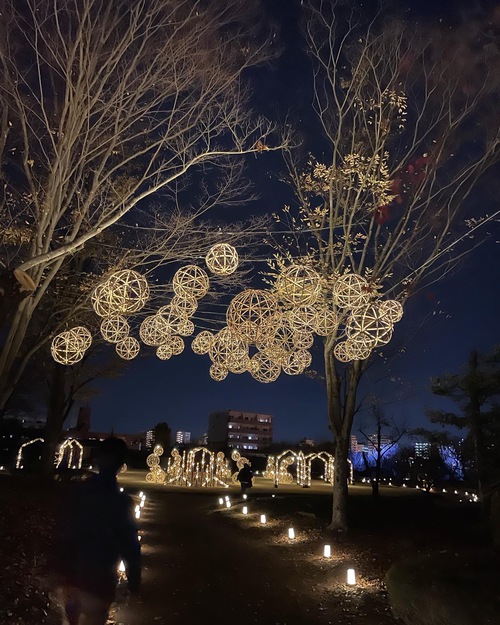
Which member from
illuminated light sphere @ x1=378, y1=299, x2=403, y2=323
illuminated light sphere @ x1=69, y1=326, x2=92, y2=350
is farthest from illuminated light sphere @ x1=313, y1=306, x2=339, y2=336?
illuminated light sphere @ x1=69, y1=326, x2=92, y2=350

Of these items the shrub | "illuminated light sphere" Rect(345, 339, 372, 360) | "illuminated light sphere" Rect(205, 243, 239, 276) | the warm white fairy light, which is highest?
"illuminated light sphere" Rect(205, 243, 239, 276)

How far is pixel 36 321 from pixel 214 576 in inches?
403

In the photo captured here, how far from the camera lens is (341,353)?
35.8 feet

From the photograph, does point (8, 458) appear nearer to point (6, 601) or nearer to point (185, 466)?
point (185, 466)

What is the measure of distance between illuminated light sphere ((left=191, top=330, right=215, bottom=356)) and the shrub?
7.95 m

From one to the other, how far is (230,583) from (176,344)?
5.94m

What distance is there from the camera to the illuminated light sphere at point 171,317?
10.9m

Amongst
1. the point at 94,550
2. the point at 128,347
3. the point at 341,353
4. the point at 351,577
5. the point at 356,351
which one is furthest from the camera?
the point at 128,347

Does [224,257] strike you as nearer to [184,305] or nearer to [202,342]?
[184,305]

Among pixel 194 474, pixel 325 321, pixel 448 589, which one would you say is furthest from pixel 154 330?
pixel 194 474

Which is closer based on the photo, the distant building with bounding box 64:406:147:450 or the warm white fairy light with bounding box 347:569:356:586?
the warm white fairy light with bounding box 347:569:356:586

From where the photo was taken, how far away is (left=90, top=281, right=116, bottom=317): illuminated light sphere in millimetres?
8883

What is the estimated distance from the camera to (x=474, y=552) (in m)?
6.51

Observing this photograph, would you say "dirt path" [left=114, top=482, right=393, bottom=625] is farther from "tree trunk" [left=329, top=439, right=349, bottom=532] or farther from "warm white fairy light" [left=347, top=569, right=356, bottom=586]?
"tree trunk" [left=329, top=439, right=349, bottom=532]
